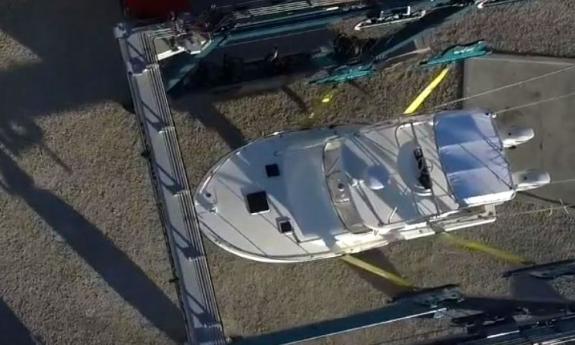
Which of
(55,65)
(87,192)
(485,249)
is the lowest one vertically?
(485,249)

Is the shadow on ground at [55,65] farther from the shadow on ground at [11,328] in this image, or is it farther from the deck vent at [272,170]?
the deck vent at [272,170]

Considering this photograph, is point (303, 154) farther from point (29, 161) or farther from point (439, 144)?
point (29, 161)

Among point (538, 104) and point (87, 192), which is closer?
point (87, 192)

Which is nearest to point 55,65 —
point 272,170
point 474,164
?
point 272,170

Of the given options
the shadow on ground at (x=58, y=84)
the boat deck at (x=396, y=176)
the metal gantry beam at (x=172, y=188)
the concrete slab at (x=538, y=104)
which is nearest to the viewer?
the metal gantry beam at (x=172, y=188)

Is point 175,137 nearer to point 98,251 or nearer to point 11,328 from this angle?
point 98,251

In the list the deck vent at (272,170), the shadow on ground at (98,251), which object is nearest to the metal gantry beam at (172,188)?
the deck vent at (272,170)
